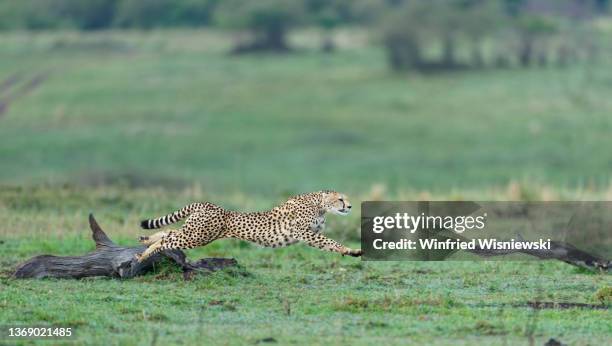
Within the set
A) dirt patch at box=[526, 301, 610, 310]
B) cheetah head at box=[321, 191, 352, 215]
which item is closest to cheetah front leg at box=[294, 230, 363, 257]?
cheetah head at box=[321, 191, 352, 215]

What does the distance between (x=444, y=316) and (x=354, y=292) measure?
1497 mm

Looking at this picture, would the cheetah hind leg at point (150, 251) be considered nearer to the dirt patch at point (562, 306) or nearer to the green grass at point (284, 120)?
the dirt patch at point (562, 306)

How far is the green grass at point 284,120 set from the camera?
3666 centimetres

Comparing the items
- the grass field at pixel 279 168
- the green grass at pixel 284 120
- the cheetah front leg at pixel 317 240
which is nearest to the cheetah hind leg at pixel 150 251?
the grass field at pixel 279 168

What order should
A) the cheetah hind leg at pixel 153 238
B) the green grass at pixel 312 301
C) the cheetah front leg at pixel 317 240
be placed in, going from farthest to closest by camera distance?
the cheetah hind leg at pixel 153 238, the cheetah front leg at pixel 317 240, the green grass at pixel 312 301

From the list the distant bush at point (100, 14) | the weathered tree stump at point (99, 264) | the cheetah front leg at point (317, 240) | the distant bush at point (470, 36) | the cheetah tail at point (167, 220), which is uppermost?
the distant bush at point (100, 14)

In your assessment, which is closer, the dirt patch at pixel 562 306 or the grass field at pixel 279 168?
the grass field at pixel 279 168

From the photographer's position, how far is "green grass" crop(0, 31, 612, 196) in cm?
3666

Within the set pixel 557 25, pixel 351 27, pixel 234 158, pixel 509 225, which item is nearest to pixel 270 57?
pixel 351 27

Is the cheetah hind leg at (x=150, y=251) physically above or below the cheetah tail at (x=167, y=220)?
below

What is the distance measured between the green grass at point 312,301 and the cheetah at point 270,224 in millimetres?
490

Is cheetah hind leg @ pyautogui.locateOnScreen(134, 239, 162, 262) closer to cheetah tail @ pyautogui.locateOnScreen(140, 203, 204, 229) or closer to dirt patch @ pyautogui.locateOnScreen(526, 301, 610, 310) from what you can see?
cheetah tail @ pyautogui.locateOnScreen(140, 203, 204, 229)

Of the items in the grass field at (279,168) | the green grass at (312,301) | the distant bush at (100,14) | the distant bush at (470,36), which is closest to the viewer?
the green grass at (312,301)

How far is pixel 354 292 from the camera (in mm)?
12250
